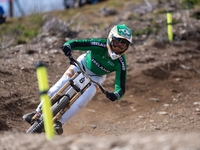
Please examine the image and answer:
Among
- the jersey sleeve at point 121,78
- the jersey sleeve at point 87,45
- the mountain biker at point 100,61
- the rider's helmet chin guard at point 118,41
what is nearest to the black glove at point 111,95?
the mountain biker at point 100,61

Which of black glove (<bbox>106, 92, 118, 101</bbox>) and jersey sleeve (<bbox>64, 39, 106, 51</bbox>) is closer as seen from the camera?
black glove (<bbox>106, 92, 118, 101</bbox>)

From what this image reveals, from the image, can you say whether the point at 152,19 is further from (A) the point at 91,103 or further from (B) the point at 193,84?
(A) the point at 91,103

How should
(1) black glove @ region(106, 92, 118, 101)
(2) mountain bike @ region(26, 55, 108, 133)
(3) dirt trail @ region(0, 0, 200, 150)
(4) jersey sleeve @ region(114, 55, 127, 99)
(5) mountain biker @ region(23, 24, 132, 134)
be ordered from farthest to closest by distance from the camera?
(4) jersey sleeve @ region(114, 55, 127, 99), (5) mountain biker @ region(23, 24, 132, 134), (1) black glove @ region(106, 92, 118, 101), (2) mountain bike @ region(26, 55, 108, 133), (3) dirt trail @ region(0, 0, 200, 150)

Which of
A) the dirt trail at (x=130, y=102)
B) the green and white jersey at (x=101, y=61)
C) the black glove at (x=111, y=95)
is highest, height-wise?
the green and white jersey at (x=101, y=61)

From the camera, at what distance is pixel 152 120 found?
5.96 metres

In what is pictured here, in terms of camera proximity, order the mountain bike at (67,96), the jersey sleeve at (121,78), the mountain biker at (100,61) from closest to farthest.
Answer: the mountain bike at (67,96), the mountain biker at (100,61), the jersey sleeve at (121,78)

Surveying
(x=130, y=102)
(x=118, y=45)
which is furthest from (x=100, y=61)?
(x=130, y=102)

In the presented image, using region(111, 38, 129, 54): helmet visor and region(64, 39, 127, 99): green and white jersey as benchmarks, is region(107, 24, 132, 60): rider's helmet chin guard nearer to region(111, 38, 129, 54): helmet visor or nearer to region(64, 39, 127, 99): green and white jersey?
region(111, 38, 129, 54): helmet visor

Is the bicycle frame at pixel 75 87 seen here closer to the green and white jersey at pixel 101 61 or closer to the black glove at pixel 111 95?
the black glove at pixel 111 95

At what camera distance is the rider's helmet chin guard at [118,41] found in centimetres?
451

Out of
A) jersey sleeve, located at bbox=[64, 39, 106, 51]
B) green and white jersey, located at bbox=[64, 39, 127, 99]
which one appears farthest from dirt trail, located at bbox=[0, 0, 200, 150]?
jersey sleeve, located at bbox=[64, 39, 106, 51]

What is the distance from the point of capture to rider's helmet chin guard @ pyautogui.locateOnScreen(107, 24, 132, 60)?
14.8 ft

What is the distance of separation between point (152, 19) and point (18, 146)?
9.81 metres

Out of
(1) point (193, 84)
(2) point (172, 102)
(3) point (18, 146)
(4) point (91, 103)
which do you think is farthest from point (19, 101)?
(1) point (193, 84)
